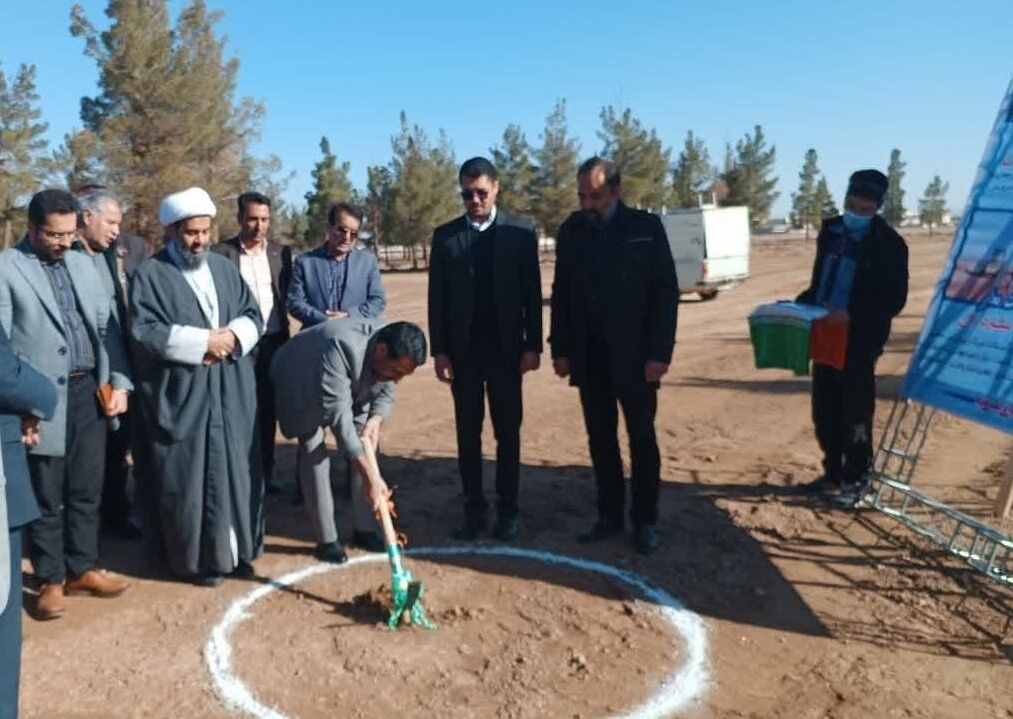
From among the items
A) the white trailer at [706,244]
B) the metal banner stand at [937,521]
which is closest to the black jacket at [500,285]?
the metal banner stand at [937,521]

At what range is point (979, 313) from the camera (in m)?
4.55

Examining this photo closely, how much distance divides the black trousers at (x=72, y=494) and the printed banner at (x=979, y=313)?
4.44 meters

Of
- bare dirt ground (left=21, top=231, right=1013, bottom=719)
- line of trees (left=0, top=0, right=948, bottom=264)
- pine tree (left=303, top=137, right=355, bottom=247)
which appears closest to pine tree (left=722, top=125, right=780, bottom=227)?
line of trees (left=0, top=0, right=948, bottom=264)

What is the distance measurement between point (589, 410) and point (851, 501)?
191 cm

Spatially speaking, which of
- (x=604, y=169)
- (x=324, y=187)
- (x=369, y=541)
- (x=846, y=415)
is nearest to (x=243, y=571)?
(x=369, y=541)

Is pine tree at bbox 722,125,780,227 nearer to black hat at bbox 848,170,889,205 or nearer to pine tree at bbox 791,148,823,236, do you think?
pine tree at bbox 791,148,823,236

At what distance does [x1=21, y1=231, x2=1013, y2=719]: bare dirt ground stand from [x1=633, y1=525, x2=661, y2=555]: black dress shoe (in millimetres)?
67

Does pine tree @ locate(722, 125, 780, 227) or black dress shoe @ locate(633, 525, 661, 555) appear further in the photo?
pine tree @ locate(722, 125, 780, 227)

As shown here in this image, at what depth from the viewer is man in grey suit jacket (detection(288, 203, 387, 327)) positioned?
17.3ft

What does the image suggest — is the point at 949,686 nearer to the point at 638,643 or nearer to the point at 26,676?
the point at 638,643

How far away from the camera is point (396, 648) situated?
3740mm

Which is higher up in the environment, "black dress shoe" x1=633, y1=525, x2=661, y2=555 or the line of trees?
the line of trees

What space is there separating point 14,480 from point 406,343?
164 centimetres

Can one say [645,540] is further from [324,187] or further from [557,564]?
[324,187]
